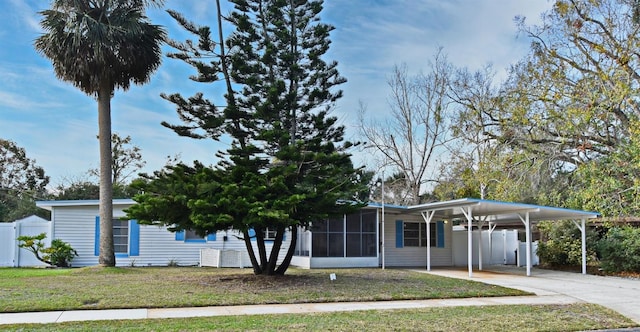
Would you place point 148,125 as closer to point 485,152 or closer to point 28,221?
point 28,221

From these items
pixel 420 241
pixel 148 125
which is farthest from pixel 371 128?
pixel 148 125

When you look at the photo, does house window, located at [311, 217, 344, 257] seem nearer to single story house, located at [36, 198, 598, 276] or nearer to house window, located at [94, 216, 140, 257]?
single story house, located at [36, 198, 598, 276]

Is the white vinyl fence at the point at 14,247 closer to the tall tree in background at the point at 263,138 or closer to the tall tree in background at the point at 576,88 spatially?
the tall tree in background at the point at 263,138

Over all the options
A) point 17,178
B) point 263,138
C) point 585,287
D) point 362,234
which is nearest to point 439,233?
point 362,234

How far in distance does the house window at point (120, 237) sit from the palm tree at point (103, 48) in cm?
185

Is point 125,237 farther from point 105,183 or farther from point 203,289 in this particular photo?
point 203,289

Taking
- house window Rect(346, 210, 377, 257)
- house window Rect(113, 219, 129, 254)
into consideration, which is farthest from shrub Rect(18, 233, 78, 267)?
house window Rect(346, 210, 377, 257)

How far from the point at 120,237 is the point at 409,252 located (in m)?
10.1

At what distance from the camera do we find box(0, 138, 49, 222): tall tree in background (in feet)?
107

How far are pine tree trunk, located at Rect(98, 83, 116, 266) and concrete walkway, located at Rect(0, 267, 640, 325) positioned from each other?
789cm

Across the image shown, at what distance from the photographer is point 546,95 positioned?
16.5 metres

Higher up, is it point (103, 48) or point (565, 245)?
point (103, 48)

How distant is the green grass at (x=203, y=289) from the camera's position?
912 cm

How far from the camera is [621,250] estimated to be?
53.6 feet
